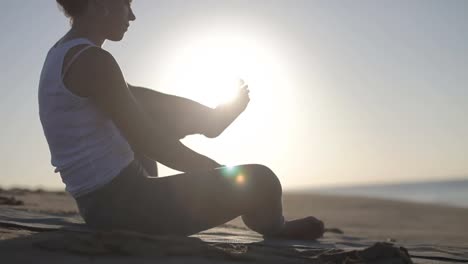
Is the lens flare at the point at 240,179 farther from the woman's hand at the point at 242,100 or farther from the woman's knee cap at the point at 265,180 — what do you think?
the woman's hand at the point at 242,100

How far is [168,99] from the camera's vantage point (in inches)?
148

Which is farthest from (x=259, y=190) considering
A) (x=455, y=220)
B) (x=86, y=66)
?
(x=455, y=220)

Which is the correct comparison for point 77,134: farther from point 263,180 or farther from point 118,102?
point 263,180

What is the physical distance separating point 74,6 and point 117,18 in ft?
0.72

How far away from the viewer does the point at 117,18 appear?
3131mm

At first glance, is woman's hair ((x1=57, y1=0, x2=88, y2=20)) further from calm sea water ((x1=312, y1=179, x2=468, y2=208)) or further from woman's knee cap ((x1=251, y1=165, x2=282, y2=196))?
calm sea water ((x1=312, y1=179, x2=468, y2=208))

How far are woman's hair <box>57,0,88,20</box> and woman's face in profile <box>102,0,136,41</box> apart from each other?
111 mm

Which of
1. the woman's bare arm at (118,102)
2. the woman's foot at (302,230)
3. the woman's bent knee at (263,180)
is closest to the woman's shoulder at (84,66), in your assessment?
the woman's bare arm at (118,102)

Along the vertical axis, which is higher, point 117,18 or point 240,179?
point 117,18

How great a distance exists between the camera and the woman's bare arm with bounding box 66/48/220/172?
280 cm

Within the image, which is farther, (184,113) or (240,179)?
(184,113)

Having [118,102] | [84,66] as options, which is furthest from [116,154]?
[84,66]

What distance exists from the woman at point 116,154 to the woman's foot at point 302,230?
316 mm

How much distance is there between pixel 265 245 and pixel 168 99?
3.65ft
